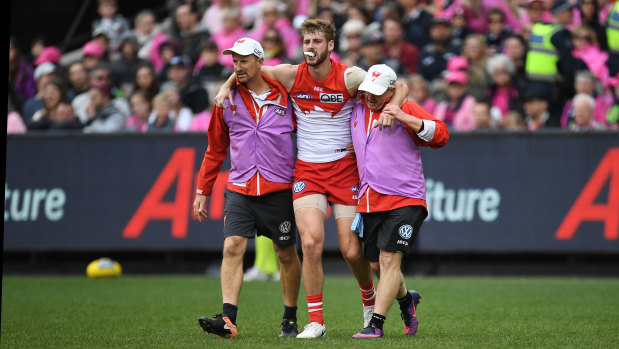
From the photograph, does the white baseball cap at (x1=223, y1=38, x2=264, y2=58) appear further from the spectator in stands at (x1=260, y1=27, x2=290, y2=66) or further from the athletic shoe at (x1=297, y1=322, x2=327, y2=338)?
the spectator in stands at (x1=260, y1=27, x2=290, y2=66)

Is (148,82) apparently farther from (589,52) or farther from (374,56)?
(589,52)

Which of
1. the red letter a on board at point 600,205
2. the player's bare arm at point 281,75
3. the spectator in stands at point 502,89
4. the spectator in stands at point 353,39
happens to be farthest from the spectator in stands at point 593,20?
the player's bare arm at point 281,75

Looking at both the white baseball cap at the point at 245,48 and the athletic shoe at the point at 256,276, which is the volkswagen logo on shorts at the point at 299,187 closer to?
the white baseball cap at the point at 245,48

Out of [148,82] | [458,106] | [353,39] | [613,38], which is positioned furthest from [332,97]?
[148,82]

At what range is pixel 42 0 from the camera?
877 inches

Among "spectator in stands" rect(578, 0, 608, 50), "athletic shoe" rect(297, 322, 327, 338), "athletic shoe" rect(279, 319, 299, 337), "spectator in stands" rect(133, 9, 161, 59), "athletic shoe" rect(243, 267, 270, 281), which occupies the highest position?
"spectator in stands" rect(578, 0, 608, 50)

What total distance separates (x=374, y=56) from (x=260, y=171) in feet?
26.8

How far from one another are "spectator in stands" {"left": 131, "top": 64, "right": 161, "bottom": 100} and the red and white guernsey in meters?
9.04

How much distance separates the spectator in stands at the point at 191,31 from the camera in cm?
1891

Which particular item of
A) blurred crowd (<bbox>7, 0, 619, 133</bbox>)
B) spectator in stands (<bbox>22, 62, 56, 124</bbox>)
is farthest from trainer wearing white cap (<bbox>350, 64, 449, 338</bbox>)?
spectator in stands (<bbox>22, 62, 56, 124</bbox>)

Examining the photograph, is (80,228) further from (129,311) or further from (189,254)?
(129,311)

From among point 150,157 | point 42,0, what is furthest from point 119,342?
point 42,0

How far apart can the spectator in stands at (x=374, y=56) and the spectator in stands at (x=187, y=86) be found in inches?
100

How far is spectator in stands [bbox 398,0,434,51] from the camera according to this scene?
17.5 meters
